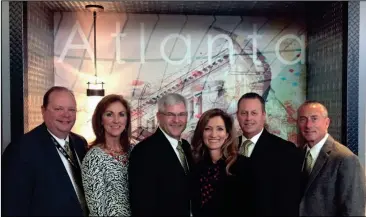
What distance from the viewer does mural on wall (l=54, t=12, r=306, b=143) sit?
338 cm

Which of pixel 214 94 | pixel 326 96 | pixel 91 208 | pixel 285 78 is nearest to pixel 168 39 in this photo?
pixel 214 94

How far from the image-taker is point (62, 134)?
8.96 ft

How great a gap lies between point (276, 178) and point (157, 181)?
2.75ft

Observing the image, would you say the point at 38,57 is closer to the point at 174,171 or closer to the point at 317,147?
the point at 174,171

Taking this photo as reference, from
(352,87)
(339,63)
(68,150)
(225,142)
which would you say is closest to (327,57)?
(339,63)

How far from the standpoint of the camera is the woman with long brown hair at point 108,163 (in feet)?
8.22

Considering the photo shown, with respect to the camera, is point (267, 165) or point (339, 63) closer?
point (267, 165)

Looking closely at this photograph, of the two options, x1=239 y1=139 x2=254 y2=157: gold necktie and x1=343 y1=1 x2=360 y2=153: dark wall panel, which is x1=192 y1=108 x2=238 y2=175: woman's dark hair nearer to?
x1=239 y1=139 x2=254 y2=157: gold necktie

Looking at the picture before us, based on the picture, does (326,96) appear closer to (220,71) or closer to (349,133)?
(349,133)

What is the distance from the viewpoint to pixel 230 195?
8.33 ft

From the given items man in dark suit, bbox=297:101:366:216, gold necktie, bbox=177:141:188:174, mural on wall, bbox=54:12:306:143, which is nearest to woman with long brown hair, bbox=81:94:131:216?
gold necktie, bbox=177:141:188:174

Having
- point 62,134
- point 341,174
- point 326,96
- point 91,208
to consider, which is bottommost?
point 91,208

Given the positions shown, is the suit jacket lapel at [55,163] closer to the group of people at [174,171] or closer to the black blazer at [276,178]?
the group of people at [174,171]

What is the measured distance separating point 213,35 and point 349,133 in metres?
1.47
